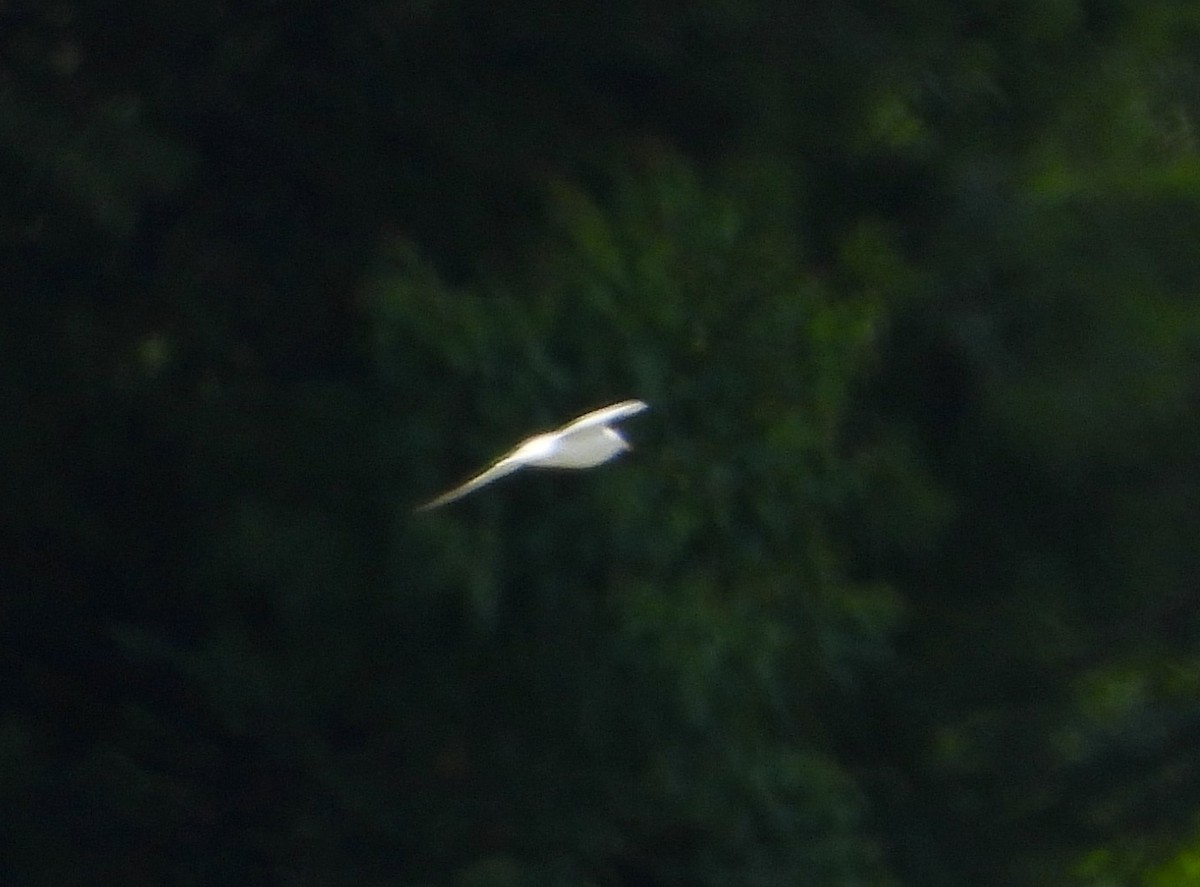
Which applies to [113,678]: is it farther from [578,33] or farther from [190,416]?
[578,33]

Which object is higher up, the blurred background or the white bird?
the blurred background

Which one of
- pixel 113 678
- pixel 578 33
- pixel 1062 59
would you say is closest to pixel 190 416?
pixel 113 678

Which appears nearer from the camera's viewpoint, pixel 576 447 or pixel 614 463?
pixel 576 447

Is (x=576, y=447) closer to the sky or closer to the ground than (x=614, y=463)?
closer to the ground

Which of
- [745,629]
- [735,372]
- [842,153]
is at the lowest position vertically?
[745,629]

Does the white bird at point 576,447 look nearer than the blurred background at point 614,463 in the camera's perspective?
Yes

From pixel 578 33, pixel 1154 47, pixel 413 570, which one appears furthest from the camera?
pixel 1154 47

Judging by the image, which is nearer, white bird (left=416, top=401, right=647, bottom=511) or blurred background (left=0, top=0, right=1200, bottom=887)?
white bird (left=416, top=401, right=647, bottom=511)

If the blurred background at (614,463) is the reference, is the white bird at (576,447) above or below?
below
